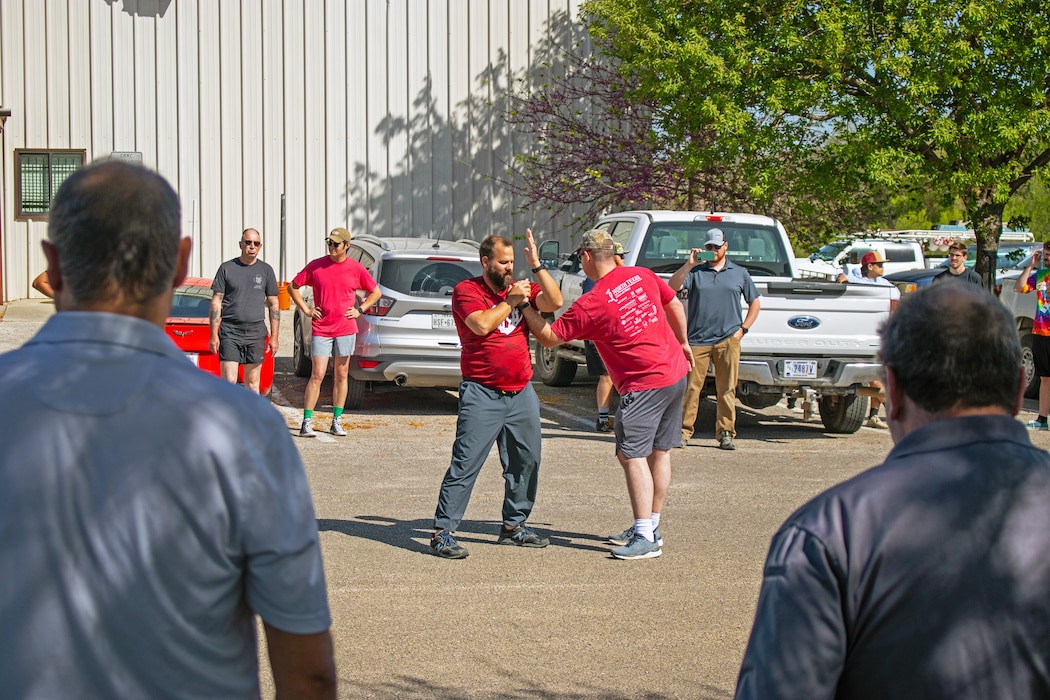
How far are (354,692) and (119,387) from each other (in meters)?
3.32

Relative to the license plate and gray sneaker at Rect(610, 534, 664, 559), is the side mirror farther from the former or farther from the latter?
gray sneaker at Rect(610, 534, 664, 559)

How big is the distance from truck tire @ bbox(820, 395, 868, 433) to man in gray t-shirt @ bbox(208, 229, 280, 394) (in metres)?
5.68

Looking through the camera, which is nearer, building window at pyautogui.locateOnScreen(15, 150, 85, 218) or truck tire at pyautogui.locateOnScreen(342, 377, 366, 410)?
truck tire at pyautogui.locateOnScreen(342, 377, 366, 410)

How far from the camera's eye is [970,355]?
7.46 ft

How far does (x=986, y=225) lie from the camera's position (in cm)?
1680

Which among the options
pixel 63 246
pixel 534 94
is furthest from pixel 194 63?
pixel 63 246

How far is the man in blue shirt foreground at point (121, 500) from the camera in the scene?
2.02 metres

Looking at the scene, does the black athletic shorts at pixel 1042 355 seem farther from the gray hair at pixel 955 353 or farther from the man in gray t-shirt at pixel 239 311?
the gray hair at pixel 955 353

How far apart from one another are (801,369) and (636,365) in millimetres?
4766

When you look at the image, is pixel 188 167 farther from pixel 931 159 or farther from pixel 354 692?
pixel 354 692

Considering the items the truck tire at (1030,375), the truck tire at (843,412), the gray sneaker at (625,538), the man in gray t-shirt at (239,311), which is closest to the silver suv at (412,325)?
the man in gray t-shirt at (239,311)

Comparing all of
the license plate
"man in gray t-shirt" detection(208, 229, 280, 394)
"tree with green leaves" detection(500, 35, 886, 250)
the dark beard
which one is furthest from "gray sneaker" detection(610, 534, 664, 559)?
"tree with green leaves" detection(500, 35, 886, 250)

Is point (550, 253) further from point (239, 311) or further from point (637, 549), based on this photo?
point (637, 549)

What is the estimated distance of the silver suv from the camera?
12.8 m
